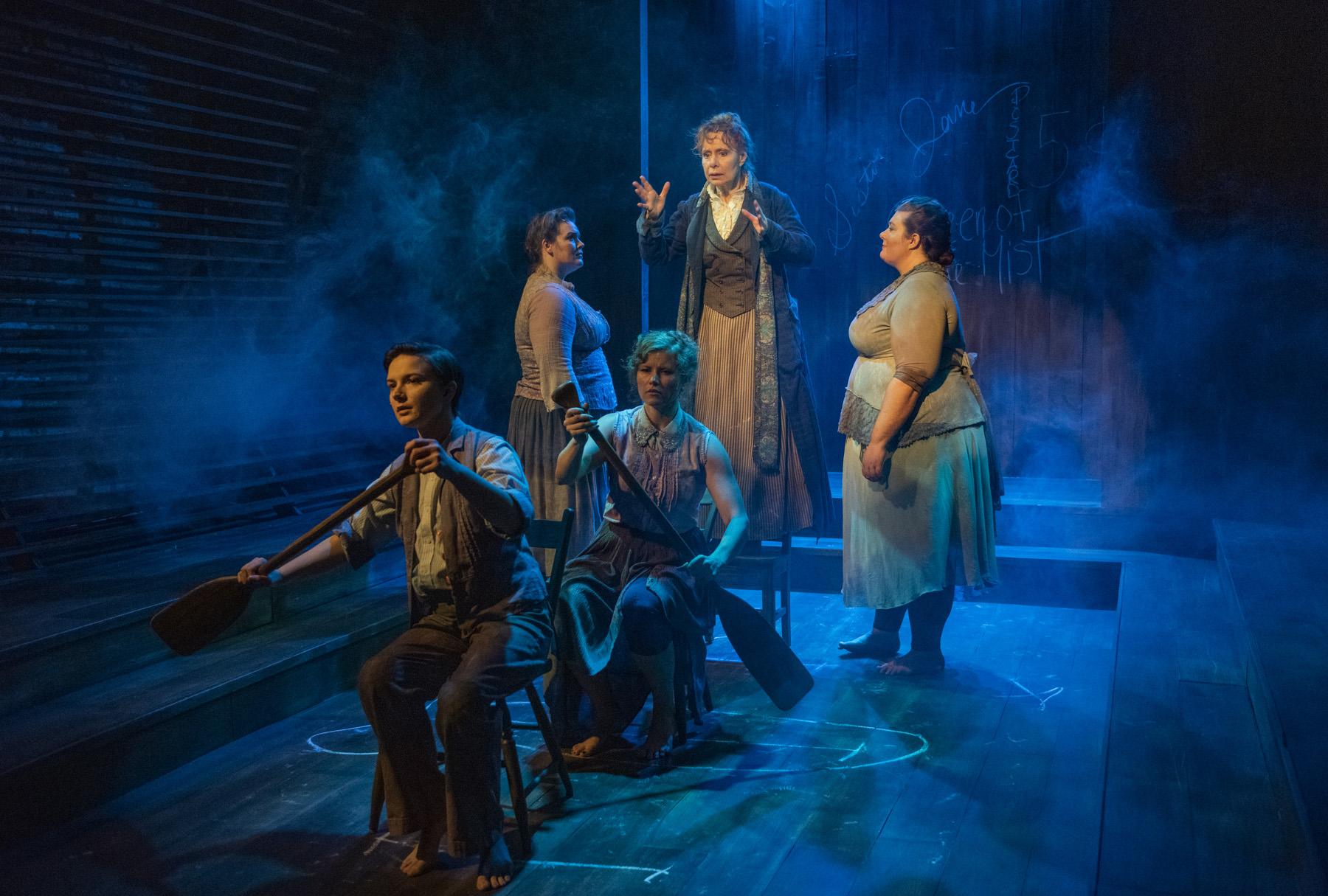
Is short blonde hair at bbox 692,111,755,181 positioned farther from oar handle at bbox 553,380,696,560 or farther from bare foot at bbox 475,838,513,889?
bare foot at bbox 475,838,513,889

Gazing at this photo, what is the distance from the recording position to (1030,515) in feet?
19.7

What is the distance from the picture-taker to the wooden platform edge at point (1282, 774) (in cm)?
219

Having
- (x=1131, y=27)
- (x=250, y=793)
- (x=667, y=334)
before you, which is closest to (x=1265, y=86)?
(x=1131, y=27)

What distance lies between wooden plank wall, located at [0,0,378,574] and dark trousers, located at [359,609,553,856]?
2.86 metres

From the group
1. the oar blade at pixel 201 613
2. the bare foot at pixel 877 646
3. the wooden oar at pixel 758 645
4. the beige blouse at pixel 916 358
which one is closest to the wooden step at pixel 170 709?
the oar blade at pixel 201 613

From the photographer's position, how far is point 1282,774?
2.81 meters

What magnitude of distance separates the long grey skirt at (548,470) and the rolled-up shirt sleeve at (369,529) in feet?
6.08

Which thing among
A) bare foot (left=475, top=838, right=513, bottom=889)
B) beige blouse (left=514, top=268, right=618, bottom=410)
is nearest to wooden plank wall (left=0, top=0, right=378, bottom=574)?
beige blouse (left=514, top=268, right=618, bottom=410)

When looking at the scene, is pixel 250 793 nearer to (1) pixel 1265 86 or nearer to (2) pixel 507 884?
(2) pixel 507 884

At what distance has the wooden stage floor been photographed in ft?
8.95

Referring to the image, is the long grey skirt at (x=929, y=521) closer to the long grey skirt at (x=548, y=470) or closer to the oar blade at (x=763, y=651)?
the oar blade at (x=763, y=651)

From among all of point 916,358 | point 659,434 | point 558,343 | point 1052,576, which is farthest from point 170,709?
point 1052,576

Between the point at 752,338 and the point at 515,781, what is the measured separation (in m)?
2.29

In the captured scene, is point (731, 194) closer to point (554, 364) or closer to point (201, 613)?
point (554, 364)
